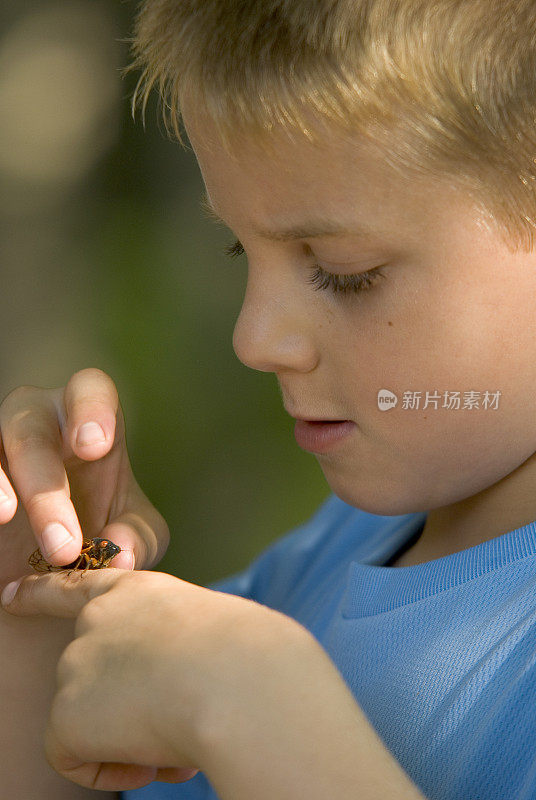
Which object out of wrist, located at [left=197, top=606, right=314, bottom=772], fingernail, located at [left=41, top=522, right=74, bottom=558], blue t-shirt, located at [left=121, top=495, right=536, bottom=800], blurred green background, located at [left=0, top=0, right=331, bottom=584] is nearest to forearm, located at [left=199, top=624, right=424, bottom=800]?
wrist, located at [left=197, top=606, right=314, bottom=772]

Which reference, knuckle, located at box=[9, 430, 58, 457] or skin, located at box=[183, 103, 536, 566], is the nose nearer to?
skin, located at box=[183, 103, 536, 566]

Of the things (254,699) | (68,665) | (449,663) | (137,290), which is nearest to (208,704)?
(254,699)

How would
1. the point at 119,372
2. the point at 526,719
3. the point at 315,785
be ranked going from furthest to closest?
1. the point at 119,372
2. the point at 526,719
3. the point at 315,785

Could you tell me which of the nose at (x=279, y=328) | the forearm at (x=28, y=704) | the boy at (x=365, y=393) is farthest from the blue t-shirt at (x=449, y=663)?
the nose at (x=279, y=328)

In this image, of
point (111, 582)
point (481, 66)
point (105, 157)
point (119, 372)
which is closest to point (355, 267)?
point (481, 66)

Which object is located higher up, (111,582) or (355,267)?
(355,267)

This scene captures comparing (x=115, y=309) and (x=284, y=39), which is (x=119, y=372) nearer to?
(x=115, y=309)

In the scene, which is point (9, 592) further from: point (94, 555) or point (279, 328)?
point (279, 328)
